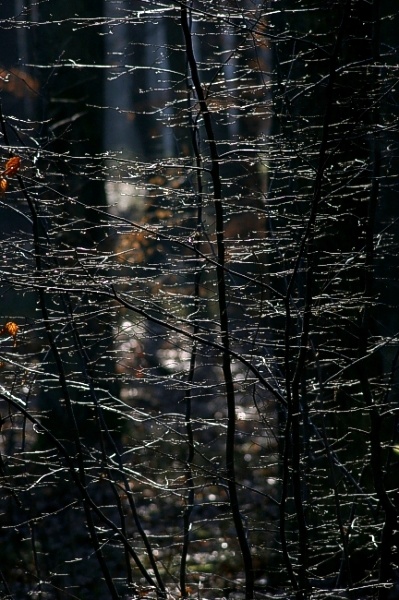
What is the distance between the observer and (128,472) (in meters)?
3.91

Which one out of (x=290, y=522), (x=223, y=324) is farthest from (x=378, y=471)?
(x=290, y=522)

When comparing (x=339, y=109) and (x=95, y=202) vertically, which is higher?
(x=95, y=202)

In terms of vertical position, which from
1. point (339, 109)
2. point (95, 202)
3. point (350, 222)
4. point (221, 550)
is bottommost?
point (221, 550)

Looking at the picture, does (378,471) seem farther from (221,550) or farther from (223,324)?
(221,550)

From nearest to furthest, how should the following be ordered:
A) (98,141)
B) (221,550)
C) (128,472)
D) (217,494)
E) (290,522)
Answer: (128,472), (290,522), (221,550), (217,494), (98,141)

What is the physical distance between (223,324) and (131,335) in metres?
0.43

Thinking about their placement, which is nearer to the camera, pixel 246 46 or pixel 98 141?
pixel 246 46

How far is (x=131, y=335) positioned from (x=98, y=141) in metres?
7.31

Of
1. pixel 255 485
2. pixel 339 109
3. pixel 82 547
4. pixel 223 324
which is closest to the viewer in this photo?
pixel 223 324

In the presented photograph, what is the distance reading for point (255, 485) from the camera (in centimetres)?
894

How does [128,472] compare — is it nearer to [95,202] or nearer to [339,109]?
[339,109]

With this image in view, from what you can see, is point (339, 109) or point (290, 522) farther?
point (290, 522)

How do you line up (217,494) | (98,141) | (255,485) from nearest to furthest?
(255,485) < (217,494) < (98,141)

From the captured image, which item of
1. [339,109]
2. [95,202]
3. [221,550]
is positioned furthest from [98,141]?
[339,109]
